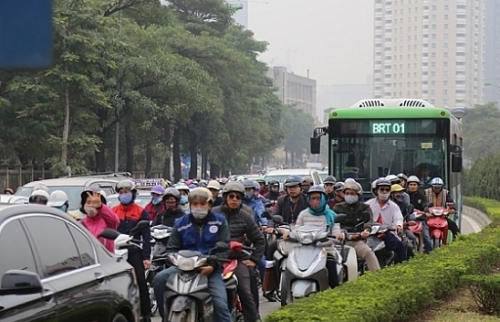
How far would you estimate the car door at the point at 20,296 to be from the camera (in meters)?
5.28

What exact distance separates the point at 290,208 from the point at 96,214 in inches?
142

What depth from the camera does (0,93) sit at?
36.7m

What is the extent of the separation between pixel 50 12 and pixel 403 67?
650 ft

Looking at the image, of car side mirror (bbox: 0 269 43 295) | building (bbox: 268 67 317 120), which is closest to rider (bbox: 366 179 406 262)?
car side mirror (bbox: 0 269 43 295)

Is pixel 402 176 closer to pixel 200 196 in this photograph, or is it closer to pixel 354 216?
pixel 354 216

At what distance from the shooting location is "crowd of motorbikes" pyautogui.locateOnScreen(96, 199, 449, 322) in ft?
26.2

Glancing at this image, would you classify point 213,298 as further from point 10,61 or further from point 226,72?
point 226,72

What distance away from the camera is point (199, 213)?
840cm

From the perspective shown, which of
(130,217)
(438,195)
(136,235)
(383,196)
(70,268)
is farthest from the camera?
(438,195)

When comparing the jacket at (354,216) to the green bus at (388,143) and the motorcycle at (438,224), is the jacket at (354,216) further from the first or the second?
the green bus at (388,143)

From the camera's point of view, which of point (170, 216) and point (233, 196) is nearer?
point (233, 196)

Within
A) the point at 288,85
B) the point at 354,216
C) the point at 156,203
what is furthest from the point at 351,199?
the point at 288,85

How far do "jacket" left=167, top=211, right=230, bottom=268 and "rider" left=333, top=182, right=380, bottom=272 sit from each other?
3.49 metres

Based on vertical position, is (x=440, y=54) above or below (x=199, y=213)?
above
